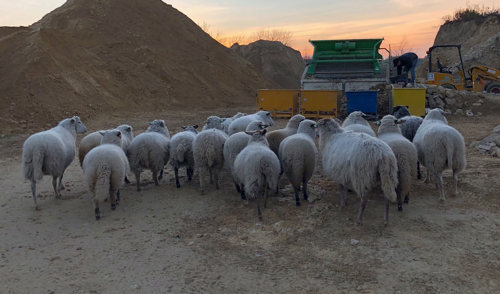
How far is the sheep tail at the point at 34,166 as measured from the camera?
276 inches

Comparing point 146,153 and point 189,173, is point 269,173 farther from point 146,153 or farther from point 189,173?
point 146,153

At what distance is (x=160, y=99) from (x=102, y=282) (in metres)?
19.1

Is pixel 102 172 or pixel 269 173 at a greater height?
pixel 102 172

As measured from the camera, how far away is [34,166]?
7.02 m

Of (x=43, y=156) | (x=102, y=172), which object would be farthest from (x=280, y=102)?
(x=102, y=172)

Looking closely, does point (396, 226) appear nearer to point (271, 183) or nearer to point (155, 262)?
point (271, 183)

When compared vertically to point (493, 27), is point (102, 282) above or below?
below

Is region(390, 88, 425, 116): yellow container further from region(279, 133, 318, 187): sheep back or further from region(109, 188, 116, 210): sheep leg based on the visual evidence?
region(109, 188, 116, 210): sheep leg

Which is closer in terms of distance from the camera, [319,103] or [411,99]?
[411,99]

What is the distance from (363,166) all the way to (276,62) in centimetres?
3033

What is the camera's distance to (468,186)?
7.18 m

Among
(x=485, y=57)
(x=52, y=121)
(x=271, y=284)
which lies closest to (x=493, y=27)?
(x=485, y=57)

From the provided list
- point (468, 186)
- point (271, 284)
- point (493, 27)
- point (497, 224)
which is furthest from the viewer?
point (493, 27)

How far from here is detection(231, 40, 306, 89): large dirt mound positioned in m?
34.4
